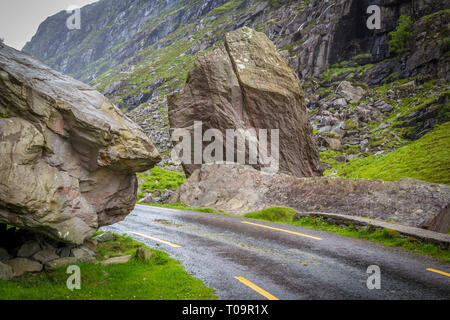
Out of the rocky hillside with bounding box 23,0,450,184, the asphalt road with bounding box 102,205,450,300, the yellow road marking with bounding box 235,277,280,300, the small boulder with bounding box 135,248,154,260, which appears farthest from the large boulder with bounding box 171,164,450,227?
the small boulder with bounding box 135,248,154,260

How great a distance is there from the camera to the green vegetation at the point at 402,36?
59188mm

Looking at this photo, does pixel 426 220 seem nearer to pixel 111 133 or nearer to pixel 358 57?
pixel 111 133

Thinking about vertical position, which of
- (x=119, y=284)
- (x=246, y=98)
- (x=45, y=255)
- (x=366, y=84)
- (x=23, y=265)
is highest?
(x=366, y=84)

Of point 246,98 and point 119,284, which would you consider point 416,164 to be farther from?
point 119,284

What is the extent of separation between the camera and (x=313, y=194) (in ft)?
61.5

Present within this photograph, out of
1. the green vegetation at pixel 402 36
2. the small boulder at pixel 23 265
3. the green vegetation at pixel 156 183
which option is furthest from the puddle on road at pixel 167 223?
the green vegetation at pixel 402 36

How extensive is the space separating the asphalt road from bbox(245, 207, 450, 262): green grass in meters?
0.56

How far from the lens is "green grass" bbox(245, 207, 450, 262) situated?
10.4m

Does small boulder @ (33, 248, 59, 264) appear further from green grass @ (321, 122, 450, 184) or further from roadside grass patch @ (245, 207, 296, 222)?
green grass @ (321, 122, 450, 184)

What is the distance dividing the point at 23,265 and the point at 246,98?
64.5ft

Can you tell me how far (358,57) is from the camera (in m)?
68.3

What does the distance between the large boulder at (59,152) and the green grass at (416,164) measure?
821 inches

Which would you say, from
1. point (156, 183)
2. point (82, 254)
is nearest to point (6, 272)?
point (82, 254)

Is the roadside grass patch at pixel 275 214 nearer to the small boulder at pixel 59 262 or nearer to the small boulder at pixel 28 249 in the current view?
the small boulder at pixel 59 262
